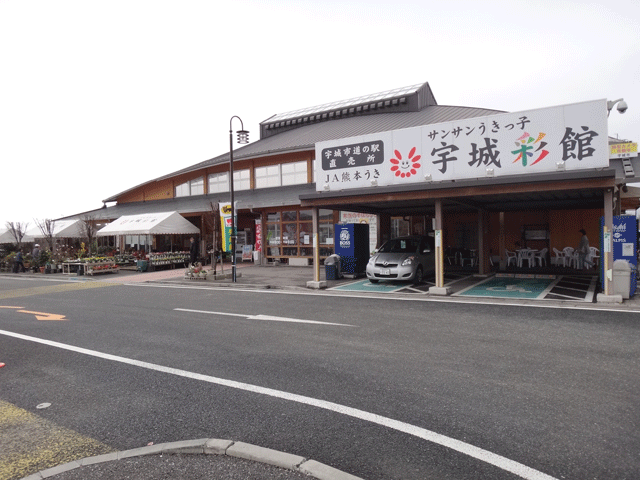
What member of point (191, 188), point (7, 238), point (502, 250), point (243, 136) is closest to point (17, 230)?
point (7, 238)

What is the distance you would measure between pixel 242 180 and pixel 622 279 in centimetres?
2308

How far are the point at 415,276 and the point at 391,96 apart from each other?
66.3 feet

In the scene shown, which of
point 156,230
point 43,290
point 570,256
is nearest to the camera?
point 43,290

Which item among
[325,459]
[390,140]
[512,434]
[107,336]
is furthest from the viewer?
[390,140]

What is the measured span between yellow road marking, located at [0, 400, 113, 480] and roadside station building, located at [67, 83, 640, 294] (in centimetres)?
1057

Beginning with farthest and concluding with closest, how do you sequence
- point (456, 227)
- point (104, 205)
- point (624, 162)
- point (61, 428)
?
point (104, 205) < point (456, 227) < point (624, 162) < point (61, 428)

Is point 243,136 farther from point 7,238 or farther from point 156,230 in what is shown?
point 7,238

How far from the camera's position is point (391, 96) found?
101 ft

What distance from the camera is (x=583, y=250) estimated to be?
17.3 metres

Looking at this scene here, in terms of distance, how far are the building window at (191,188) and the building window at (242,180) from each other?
11.9 feet

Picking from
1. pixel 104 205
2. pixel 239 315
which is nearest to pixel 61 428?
pixel 239 315

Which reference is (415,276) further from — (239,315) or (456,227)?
(456,227)

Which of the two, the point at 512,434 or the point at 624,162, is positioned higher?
the point at 624,162

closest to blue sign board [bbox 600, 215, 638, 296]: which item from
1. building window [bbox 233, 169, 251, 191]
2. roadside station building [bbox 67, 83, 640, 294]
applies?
roadside station building [bbox 67, 83, 640, 294]
